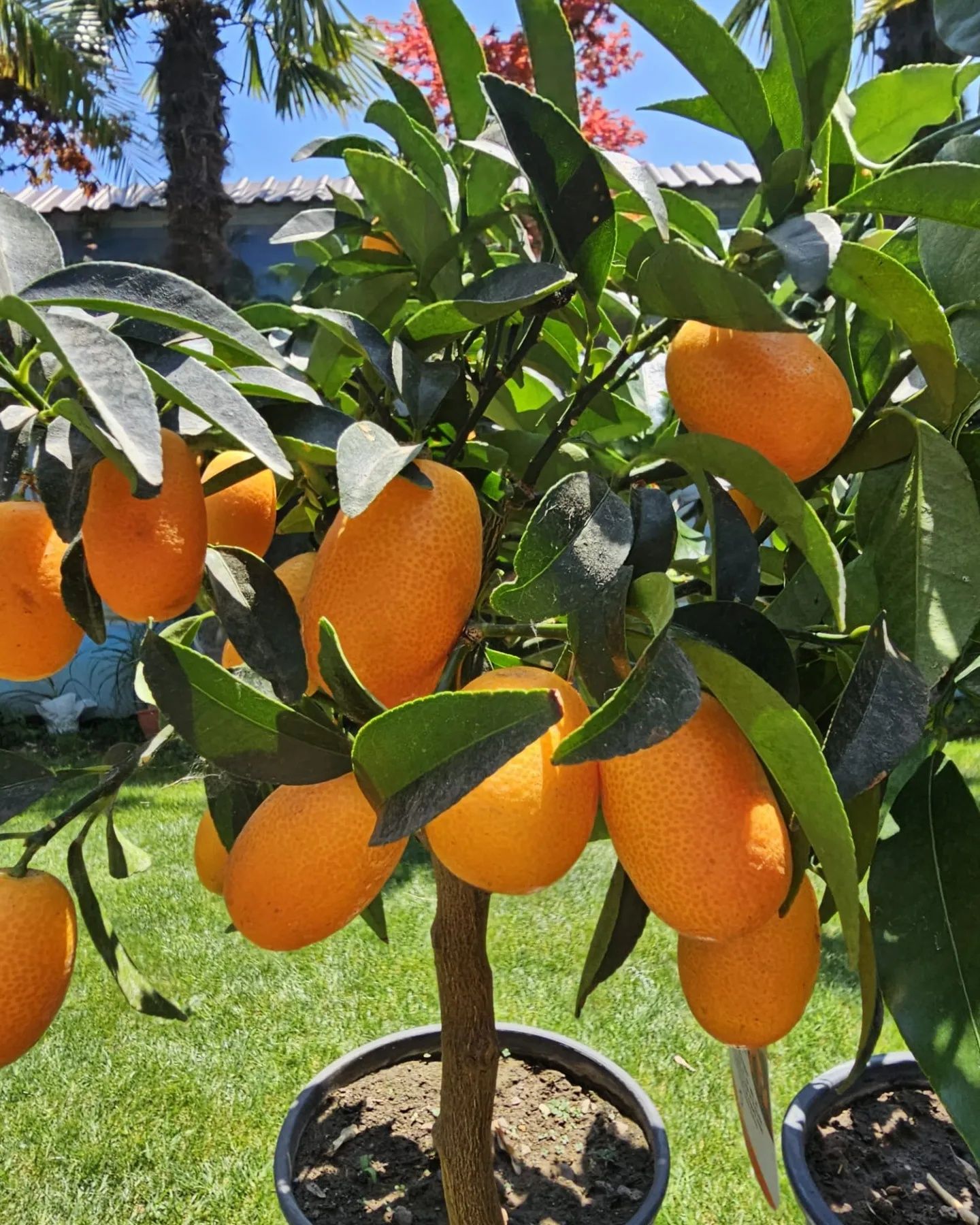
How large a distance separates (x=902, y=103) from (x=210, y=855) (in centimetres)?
61

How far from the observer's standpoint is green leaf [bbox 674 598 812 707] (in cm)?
36

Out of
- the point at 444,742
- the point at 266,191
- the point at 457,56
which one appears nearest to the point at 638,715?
the point at 444,742

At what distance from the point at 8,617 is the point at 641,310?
302mm

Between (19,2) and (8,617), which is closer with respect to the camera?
(8,617)

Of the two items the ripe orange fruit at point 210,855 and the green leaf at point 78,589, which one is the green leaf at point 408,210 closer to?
the green leaf at point 78,589

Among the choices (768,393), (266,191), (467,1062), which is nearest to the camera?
(768,393)

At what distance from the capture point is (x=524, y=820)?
1.11 ft

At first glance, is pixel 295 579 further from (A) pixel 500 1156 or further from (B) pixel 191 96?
(B) pixel 191 96

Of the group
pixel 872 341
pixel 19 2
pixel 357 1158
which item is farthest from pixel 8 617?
pixel 19 2

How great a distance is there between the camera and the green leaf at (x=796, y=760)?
30 cm

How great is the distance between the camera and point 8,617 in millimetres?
408

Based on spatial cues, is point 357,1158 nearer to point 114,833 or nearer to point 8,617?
point 114,833

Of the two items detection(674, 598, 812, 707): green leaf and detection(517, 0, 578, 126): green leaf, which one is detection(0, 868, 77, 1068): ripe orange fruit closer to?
detection(674, 598, 812, 707): green leaf

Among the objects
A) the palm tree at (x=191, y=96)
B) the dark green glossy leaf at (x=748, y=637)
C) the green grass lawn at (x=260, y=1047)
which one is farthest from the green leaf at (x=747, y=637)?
the palm tree at (x=191, y=96)
